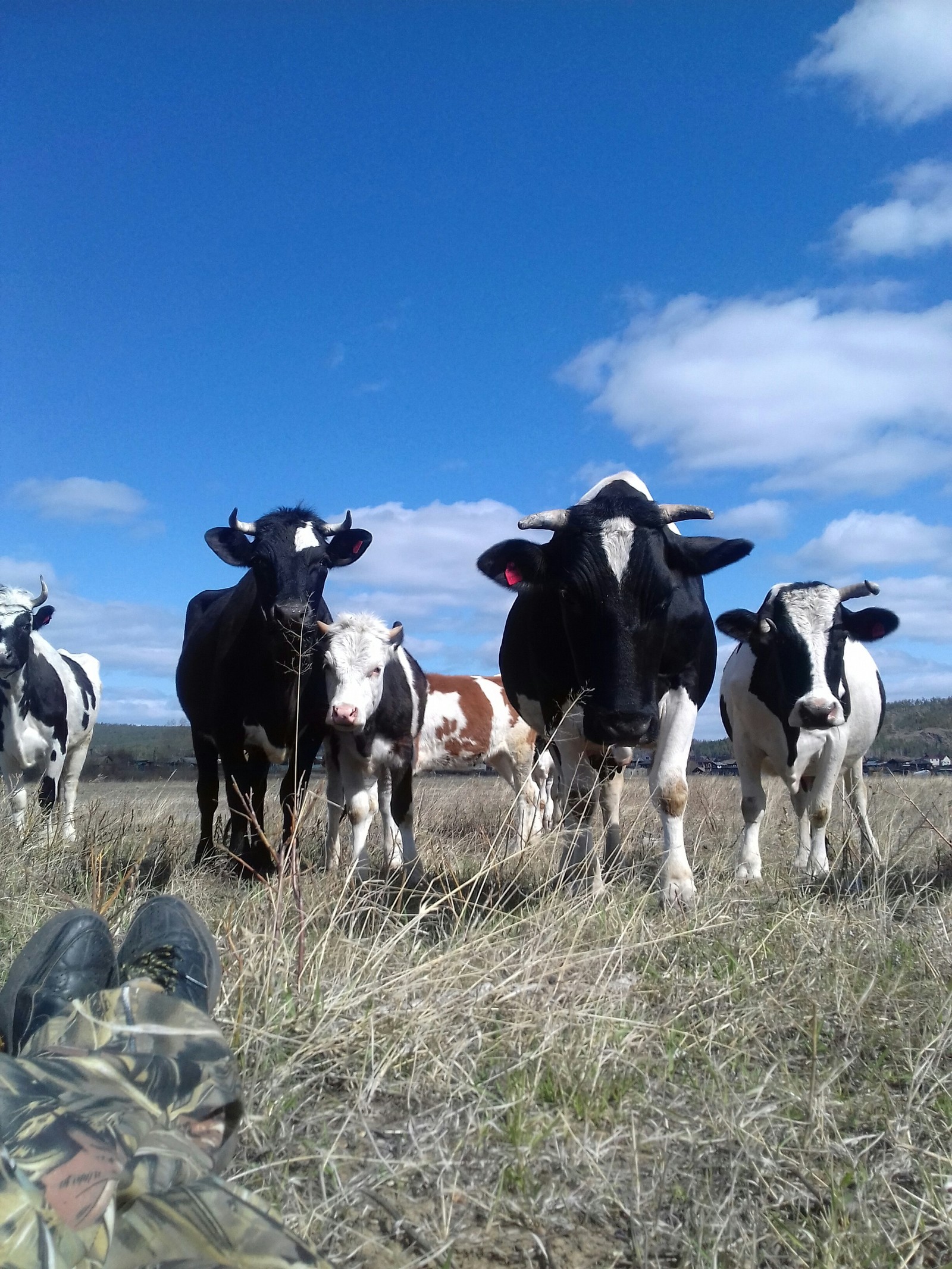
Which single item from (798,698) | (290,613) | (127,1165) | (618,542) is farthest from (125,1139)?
(798,698)

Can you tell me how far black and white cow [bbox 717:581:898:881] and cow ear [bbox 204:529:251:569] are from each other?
3.94m

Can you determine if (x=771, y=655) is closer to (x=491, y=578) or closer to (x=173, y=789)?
(x=491, y=578)

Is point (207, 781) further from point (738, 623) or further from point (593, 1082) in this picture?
point (593, 1082)

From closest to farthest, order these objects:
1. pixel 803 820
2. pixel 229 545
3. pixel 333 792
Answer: pixel 229 545
pixel 803 820
pixel 333 792

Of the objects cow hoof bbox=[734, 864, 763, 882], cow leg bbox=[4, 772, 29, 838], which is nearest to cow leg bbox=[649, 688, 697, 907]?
cow hoof bbox=[734, 864, 763, 882]

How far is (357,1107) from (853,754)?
7.99m

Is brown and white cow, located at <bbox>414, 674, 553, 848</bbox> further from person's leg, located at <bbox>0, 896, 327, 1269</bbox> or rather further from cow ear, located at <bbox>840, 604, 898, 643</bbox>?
person's leg, located at <bbox>0, 896, 327, 1269</bbox>

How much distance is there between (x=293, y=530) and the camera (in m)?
7.87

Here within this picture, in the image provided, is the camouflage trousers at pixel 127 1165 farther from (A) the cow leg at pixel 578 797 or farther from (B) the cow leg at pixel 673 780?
(A) the cow leg at pixel 578 797

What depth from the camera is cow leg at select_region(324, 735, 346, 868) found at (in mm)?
8359

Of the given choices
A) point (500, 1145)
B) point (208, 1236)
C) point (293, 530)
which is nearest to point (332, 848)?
point (293, 530)

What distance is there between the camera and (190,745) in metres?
58.4

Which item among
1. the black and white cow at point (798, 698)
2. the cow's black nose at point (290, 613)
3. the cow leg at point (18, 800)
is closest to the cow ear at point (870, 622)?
the black and white cow at point (798, 698)

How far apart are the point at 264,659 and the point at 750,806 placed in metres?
3.98
